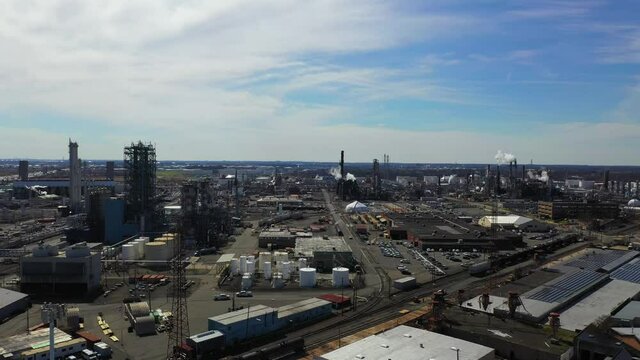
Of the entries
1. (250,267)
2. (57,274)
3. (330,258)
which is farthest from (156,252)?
(330,258)

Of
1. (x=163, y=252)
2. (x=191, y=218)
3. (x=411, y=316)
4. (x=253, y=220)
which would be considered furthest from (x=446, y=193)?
(x=411, y=316)

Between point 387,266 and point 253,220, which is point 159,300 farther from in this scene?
point 253,220

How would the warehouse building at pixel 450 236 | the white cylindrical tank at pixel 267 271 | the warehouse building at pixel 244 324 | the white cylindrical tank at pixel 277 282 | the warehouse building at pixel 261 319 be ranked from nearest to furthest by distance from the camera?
the warehouse building at pixel 244 324 → the warehouse building at pixel 261 319 → the white cylindrical tank at pixel 277 282 → the white cylindrical tank at pixel 267 271 → the warehouse building at pixel 450 236

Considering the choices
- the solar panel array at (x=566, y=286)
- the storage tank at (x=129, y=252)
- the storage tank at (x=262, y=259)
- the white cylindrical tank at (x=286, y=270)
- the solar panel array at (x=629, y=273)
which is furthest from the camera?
the storage tank at (x=129, y=252)

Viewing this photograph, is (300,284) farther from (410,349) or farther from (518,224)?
(518,224)

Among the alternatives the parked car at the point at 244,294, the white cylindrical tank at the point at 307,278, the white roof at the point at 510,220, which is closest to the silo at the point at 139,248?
the parked car at the point at 244,294

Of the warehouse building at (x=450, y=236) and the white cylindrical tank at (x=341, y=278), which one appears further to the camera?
the warehouse building at (x=450, y=236)

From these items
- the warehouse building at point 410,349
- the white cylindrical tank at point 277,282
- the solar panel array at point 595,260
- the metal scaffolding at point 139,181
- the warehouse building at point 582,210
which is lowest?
the white cylindrical tank at point 277,282

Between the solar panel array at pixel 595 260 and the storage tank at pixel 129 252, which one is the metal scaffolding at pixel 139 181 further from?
the solar panel array at pixel 595 260
